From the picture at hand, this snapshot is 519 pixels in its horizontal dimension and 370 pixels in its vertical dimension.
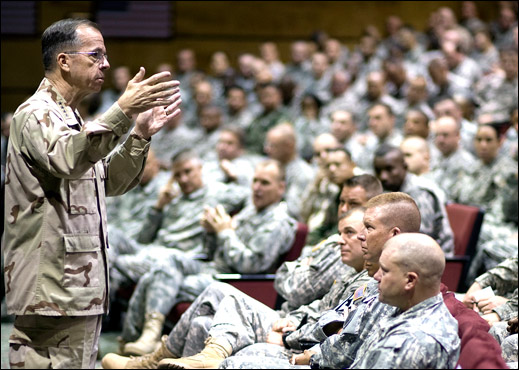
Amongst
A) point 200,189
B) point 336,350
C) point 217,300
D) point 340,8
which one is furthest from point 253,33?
point 336,350

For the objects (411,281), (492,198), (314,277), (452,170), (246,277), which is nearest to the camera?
(411,281)

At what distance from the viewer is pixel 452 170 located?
5211mm

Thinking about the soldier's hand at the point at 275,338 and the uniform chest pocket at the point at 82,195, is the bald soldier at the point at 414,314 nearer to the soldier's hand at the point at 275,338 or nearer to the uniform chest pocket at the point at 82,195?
the uniform chest pocket at the point at 82,195

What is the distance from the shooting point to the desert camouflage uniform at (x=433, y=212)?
3894 mm

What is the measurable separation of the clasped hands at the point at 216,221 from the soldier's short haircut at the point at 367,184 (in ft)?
2.62

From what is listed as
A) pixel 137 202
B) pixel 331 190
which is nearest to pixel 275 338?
pixel 331 190

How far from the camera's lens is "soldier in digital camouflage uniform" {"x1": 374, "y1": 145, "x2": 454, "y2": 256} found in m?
3.90

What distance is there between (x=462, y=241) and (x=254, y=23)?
630cm

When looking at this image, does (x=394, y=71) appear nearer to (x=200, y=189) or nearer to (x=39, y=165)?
(x=200, y=189)

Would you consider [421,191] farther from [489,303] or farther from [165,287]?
[165,287]

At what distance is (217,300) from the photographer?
3.28 m

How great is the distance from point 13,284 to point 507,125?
4904mm

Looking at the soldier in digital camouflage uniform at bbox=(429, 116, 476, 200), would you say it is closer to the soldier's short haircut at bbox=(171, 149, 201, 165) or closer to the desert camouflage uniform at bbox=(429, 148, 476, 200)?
the desert camouflage uniform at bbox=(429, 148, 476, 200)

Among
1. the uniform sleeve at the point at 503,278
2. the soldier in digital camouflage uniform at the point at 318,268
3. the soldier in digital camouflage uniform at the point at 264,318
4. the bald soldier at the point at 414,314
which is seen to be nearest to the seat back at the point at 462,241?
the uniform sleeve at the point at 503,278
